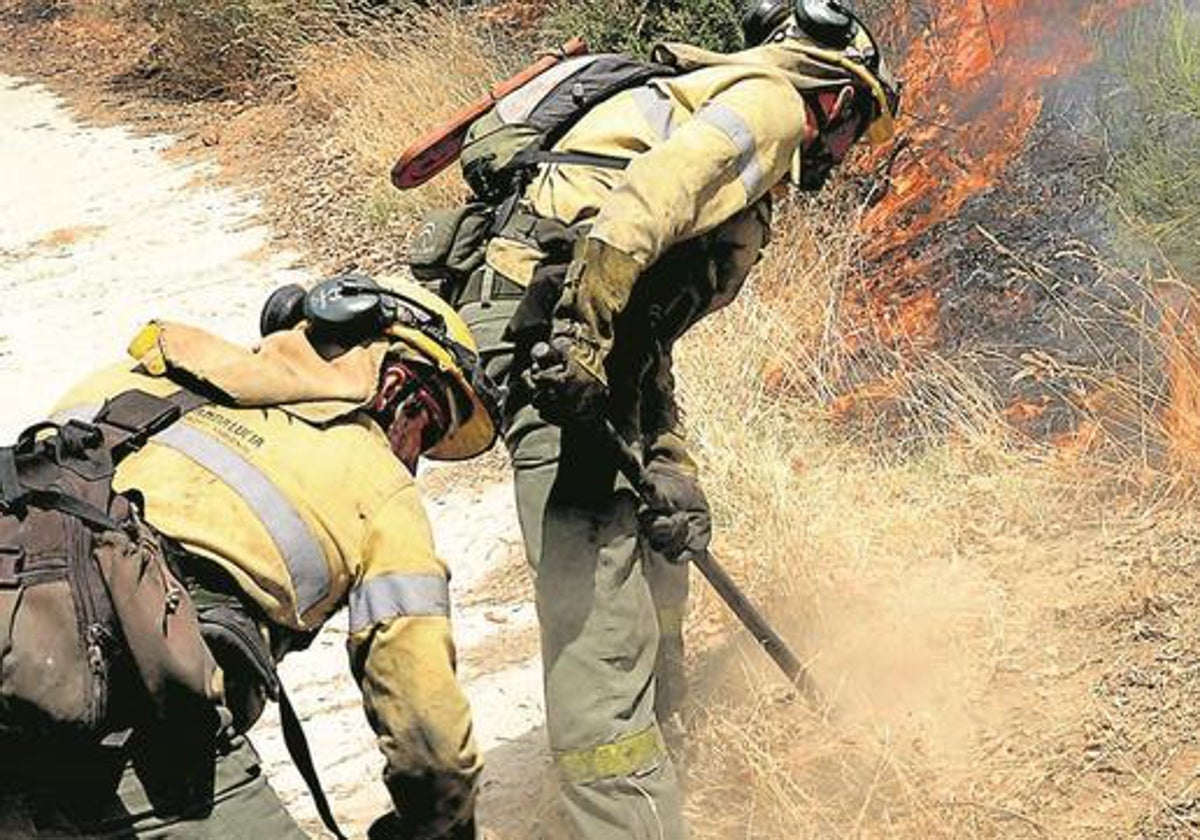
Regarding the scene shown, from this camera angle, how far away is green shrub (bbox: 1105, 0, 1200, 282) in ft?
17.3

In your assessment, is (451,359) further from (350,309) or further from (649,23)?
(649,23)

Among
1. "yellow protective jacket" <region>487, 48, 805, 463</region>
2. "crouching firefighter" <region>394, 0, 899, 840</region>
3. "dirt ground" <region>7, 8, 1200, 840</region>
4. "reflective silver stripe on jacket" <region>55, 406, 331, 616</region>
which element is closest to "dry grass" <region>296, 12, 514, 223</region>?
"dirt ground" <region>7, 8, 1200, 840</region>

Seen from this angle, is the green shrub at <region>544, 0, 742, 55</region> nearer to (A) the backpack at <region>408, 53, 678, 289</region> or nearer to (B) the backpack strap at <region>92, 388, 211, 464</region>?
(A) the backpack at <region>408, 53, 678, 289</region>

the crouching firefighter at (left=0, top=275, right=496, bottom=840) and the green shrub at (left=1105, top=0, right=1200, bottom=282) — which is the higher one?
the crouching firefighter at (left=0, top=275, right=496, bottom=840)

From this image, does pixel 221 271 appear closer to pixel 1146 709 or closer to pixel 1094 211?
pixel 1094 211

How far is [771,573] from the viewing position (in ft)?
15.7

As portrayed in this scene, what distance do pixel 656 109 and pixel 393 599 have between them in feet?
Result: 4.82

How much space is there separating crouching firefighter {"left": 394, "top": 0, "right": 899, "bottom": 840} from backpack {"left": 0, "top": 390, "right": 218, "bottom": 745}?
1103 mm

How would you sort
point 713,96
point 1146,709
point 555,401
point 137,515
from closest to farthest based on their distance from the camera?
point 137,515 → point 555,401 → point 713,96 → point 1146,709

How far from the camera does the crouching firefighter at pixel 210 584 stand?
7.89 feet

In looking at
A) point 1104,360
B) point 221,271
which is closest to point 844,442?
point 1104,360

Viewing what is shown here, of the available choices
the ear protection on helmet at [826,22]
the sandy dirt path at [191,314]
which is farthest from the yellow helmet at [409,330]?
the sandy dirt path at [191,314]

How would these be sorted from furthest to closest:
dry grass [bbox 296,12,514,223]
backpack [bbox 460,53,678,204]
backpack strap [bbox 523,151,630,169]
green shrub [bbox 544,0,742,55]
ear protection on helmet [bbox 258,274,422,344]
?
dry grass [bbox 296,12,514,223] < green shrub [bbox 544,0,742,55] < backpack [bbox 460,53,678,204] < backpack strap [bbox 523,151,630,169] < ear protection on helmet [bbox 258,274,422,344]

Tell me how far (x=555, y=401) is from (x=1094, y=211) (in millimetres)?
3162
